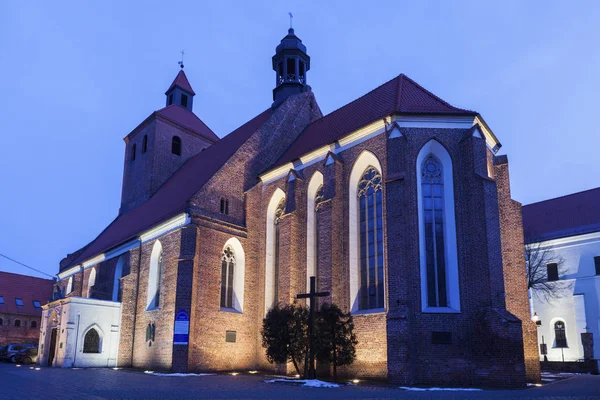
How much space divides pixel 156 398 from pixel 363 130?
12.7 meters

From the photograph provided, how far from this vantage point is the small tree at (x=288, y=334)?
1756cm

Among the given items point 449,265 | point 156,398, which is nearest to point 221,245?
point 449,265

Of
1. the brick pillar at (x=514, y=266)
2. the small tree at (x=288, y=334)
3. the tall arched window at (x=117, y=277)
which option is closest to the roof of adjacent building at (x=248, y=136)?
the tall arched window at (x=117, y=277)

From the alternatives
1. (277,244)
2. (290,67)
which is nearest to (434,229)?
(277,244)

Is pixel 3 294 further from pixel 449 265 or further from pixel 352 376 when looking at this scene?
pixel 449 265

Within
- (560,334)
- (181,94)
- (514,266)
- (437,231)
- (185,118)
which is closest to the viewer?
(437,231)

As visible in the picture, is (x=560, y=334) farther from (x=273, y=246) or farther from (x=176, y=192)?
(x=176, y=192)

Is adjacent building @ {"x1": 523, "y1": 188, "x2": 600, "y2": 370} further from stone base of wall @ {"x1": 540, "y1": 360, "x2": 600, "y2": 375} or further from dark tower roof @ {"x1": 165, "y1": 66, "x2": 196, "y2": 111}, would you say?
dark tower roof @ {"x1": 165, "y1": 66, "x2": 196, "y2": 111}

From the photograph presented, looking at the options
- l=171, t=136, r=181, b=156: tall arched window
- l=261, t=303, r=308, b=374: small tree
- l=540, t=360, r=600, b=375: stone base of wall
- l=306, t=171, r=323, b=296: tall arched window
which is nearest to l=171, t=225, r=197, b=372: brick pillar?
l=261, t=303, r=308, b=374: small tree

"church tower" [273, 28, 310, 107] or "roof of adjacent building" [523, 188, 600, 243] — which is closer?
"church tower" [273, 28, 310, 107]

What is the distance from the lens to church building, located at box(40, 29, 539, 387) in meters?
16.4

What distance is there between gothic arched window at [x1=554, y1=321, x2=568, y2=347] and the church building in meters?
14.7

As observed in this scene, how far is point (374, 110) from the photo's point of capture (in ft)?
69.7

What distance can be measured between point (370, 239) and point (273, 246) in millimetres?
5994
